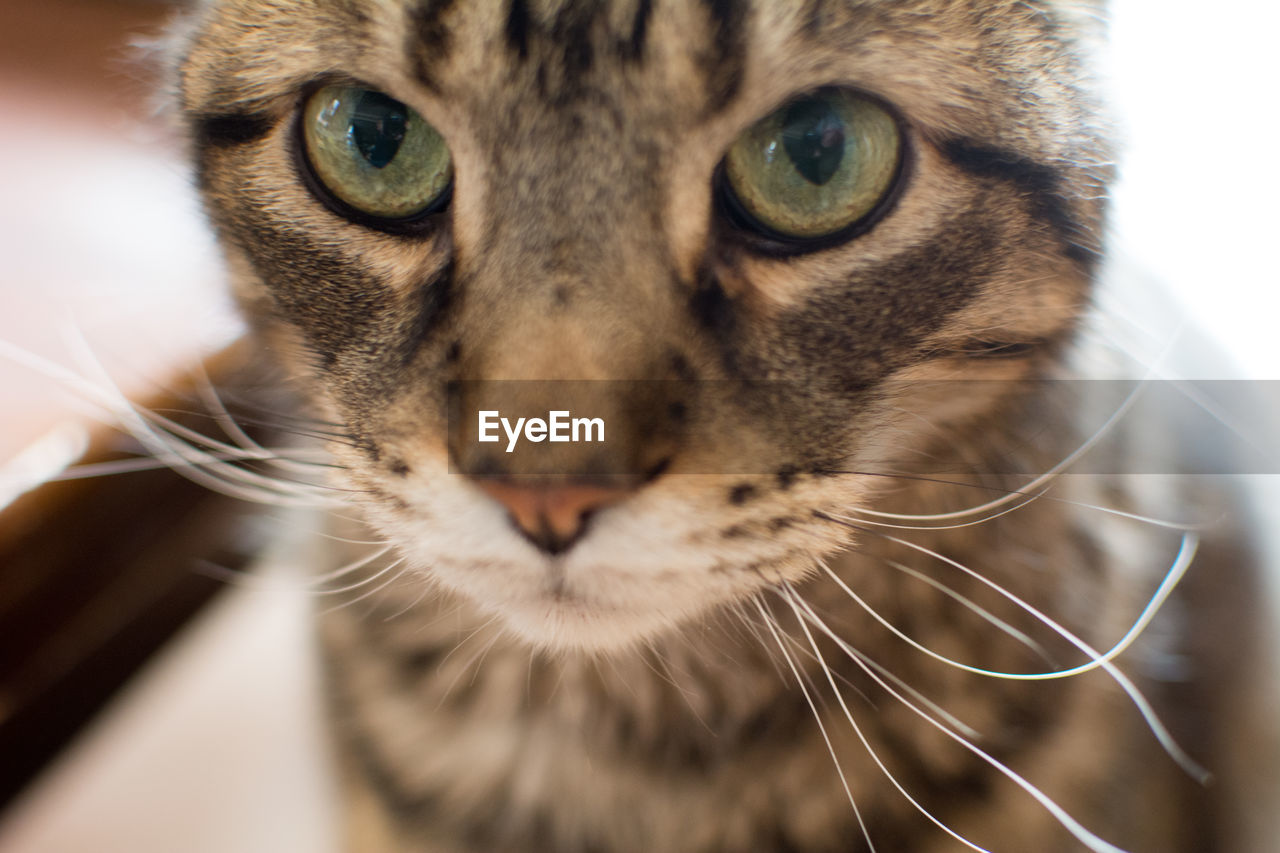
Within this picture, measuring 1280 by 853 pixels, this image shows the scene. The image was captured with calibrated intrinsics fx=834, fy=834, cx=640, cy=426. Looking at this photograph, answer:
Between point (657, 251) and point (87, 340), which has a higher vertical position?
point (657, 251)

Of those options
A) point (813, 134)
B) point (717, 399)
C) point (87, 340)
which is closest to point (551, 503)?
point (717, 399)

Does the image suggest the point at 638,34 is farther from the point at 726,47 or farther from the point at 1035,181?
the point at 1035,181

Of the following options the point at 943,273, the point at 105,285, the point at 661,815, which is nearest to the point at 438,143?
the point at 943,273

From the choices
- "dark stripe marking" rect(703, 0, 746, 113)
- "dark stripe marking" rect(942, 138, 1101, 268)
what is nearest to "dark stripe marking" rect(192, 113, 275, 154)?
"dark stripe marking" rect(703, 0, 746, 113)

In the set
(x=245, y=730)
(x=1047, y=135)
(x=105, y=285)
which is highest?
(x=1047, y=135)

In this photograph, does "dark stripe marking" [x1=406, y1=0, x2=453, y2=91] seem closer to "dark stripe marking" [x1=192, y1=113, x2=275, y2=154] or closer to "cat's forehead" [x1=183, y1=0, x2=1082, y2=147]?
"cat's forehead" [x1=183, y1=0, x2=1082, y2=147]

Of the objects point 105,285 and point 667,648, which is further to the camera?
point 105,285

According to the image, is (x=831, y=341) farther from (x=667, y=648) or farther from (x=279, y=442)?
(x=279, y=442)
